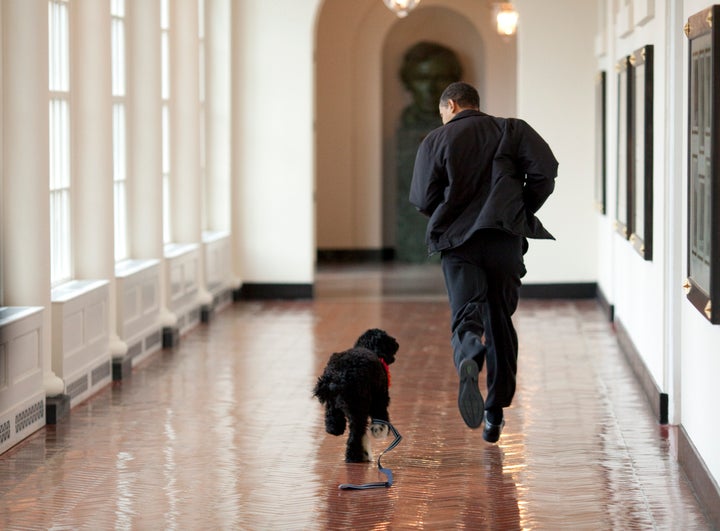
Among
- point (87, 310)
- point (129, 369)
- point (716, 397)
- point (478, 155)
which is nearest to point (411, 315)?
point (129, 369)

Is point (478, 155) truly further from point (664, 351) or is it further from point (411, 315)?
point (411, 315)

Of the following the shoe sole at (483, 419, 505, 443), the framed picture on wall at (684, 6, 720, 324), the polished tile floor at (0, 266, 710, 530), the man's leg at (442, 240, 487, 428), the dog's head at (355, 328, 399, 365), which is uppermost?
the framed picture on wall at (684, 6, 720, 324)

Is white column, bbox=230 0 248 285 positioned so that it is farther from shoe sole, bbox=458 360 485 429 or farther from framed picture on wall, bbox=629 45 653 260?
shoe sole, bbox=458 360 485 429

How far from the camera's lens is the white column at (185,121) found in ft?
36.8

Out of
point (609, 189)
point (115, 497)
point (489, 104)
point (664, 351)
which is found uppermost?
point (489, 104)

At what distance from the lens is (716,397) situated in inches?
203

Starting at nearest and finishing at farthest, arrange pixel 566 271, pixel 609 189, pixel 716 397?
pixel 716 397 → pixel 609 189 → pixel 566 271

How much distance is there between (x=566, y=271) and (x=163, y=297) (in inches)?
194

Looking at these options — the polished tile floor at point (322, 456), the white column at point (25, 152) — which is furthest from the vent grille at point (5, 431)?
the white column at point (25, 152)

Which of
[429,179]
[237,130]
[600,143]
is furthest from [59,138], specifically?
[600,143]

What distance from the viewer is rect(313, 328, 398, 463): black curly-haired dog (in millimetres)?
5742

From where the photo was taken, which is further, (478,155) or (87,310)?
(87,310)

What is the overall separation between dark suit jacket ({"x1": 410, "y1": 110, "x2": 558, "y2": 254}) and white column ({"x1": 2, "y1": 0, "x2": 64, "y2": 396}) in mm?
2339

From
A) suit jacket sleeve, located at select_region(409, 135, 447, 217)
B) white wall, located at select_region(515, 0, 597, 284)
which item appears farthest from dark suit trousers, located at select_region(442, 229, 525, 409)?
white wall, located at select_region(515, 0, 597, 284)
